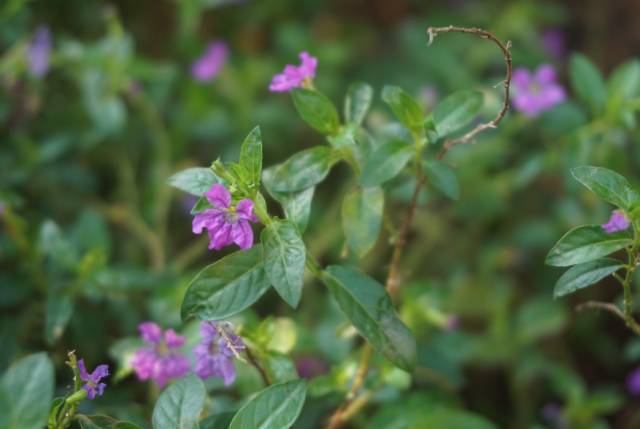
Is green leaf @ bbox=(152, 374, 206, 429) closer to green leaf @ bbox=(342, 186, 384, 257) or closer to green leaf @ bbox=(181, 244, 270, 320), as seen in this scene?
green leaf @ bbox=(181, 244, 270, 320)

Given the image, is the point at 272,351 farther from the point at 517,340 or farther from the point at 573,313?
the point at 573,313

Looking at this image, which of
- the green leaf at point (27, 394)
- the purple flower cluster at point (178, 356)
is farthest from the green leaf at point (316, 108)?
the green leaf at point (27, 394)

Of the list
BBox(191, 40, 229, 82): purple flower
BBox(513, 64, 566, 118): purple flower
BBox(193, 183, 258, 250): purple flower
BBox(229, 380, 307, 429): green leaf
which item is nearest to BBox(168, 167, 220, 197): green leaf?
BBox(193, 183, 258, 250): purple flower

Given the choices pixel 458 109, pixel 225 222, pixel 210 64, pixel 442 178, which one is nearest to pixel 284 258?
pixel 225 222

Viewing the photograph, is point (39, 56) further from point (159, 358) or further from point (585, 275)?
point (585, 275)

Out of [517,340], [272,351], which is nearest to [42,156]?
[272,351]

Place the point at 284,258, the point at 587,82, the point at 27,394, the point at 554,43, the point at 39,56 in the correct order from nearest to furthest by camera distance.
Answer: the point at 284,258
the point at 27,394
the point at 587,82
the point at 39,56
the point at 554,43
